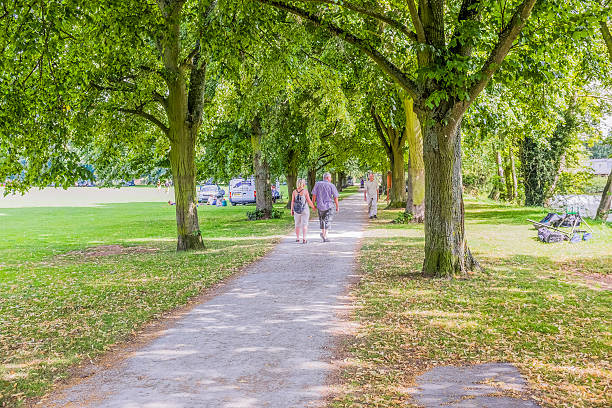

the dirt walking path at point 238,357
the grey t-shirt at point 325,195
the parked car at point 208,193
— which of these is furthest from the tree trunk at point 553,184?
the parked car at point 208,193

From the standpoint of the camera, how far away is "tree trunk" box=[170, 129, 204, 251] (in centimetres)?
1441

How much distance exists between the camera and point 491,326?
6.57 meters

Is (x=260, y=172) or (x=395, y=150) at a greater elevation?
(x=395, y=150)

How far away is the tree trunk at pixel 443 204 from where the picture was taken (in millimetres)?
9336

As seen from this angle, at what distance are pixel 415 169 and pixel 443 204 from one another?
1208 centimetres

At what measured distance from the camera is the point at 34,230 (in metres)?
24.0

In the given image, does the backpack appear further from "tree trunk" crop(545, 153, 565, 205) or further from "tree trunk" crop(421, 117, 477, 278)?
"tree trunk" crop(545, 153, 565, 205)

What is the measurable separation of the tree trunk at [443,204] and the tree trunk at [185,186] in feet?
23.6

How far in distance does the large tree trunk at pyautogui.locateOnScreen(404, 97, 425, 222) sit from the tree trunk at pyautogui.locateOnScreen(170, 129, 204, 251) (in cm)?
940

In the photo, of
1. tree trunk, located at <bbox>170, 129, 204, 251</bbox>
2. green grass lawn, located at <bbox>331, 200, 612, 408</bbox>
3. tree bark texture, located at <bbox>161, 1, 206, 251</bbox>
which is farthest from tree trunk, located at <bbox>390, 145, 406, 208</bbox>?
green grass lawn, located at <bbox>331, 200, 612, 408</bbox>

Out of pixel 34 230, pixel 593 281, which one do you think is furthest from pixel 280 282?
pixel 34 230

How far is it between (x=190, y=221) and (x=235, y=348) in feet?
30.1

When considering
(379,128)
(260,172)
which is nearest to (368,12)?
(260,172)

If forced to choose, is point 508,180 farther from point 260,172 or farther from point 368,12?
point 368,12
